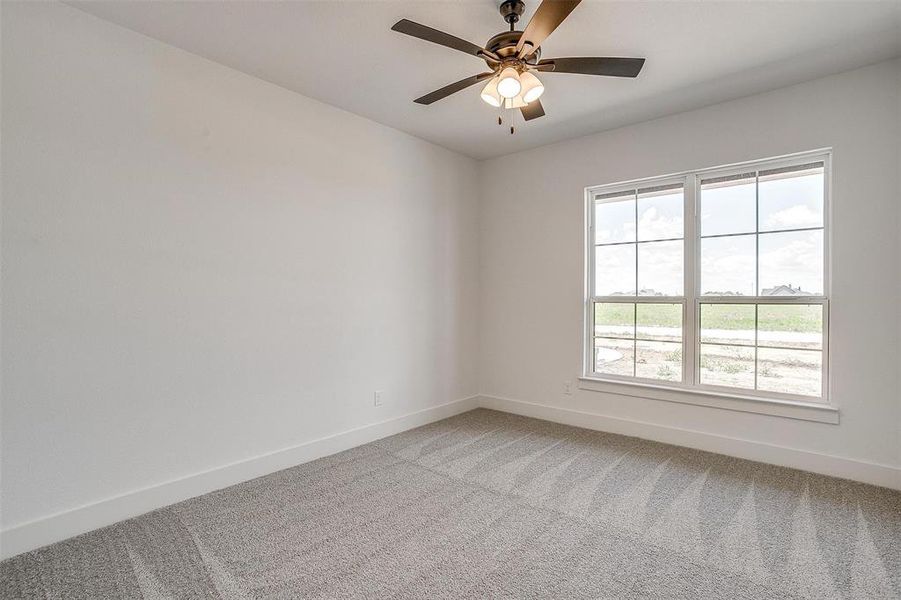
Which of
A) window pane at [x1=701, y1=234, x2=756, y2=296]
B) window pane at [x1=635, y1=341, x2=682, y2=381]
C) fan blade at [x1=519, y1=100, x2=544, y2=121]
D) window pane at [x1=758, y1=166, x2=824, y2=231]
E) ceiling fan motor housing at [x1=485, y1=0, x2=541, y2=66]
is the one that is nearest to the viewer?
ceiling fan motor housing at [x1=485, y1=0, x2=541, y2=66]

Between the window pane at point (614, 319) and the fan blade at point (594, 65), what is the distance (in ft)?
7.36

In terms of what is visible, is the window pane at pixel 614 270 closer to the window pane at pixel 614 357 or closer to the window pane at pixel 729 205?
the window pane at pixel 614 357

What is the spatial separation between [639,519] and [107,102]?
368cm

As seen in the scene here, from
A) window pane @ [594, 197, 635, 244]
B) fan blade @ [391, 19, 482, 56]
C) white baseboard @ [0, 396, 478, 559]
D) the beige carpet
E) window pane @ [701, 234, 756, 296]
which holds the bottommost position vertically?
the beige carpet

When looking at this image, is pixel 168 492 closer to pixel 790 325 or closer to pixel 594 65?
pixel 594 65

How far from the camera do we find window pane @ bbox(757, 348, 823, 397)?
3016mm

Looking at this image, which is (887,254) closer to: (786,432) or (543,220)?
(786,432)

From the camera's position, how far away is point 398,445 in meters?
3.52

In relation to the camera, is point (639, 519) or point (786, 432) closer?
point (639, 519)

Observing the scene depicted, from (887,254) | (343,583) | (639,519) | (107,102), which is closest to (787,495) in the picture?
(639,519)

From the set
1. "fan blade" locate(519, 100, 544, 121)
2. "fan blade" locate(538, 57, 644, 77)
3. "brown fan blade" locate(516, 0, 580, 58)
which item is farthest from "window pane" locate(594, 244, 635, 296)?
"brown fan blade" locate(516, 0, 580, 58)

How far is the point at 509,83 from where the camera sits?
2.09 meters

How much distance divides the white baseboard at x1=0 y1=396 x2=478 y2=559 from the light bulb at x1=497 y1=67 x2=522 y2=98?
2696 mm

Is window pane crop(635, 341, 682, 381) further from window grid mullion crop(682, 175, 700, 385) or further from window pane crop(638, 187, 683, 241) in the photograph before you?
window pane crop(638, 187, 683, 241)
